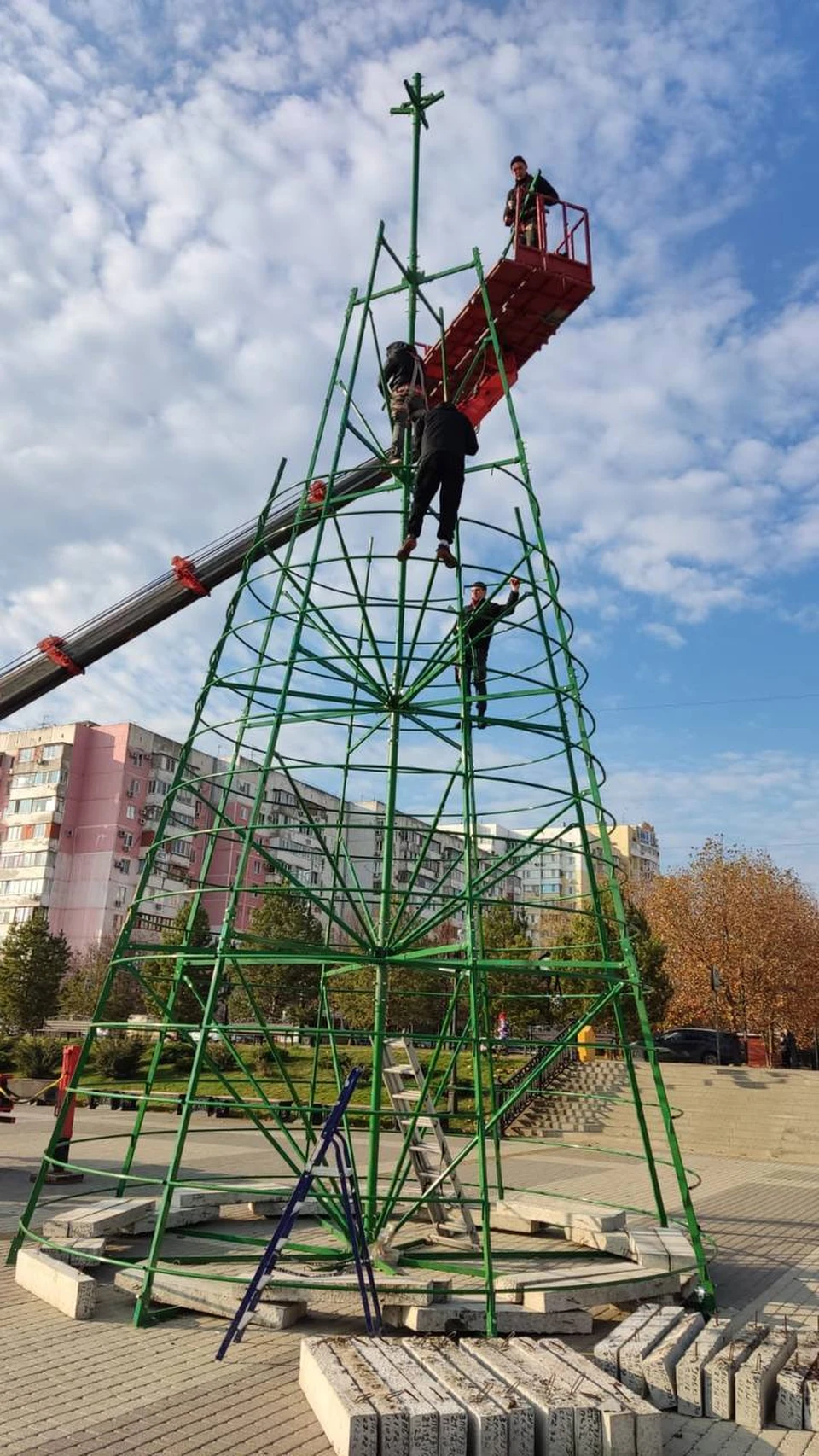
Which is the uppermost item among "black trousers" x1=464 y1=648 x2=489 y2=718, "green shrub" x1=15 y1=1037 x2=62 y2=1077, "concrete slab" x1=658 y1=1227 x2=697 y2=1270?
"black trousers" x1=464 y1=648 x2=489 y2=718

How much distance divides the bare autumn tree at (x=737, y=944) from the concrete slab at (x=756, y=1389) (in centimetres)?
3010

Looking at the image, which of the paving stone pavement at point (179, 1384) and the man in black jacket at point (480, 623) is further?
the man in black jacket at point (480, 623)

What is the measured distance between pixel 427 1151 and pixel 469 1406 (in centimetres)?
336

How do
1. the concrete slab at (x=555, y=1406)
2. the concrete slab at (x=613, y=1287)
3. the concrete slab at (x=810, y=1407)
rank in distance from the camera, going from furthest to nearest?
the concrete slab at (x=613, y=1287)
the concrete slab at (x=810, y=1407)
the concrete slab at (x=555, y=1406)

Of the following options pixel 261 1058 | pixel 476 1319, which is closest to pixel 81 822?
pixel 261 1058

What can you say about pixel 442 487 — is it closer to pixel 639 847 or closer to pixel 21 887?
pixel 21 887

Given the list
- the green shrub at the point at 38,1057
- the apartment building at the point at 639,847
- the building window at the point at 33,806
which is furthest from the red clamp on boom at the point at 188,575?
the apartment building at the point at 639,847

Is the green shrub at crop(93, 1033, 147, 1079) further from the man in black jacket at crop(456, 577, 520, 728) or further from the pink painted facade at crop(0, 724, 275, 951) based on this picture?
the pink painted facade at crop(0, 724, 275, 951)

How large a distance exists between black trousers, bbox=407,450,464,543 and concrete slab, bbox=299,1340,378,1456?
4.69m

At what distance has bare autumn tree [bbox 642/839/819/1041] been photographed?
3456 cm

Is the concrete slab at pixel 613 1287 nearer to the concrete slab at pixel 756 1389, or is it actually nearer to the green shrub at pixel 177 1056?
the concrete slab at pixel 756 1389

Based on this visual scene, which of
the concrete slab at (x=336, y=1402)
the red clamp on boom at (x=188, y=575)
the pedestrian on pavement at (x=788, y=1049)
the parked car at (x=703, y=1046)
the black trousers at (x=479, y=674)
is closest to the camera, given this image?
the concrete slab at (x=336, y=1402)

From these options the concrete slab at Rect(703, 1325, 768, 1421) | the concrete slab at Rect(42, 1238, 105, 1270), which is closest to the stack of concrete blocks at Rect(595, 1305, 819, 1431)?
the concrete slab at Rect(703, 1325, 768, 1421)

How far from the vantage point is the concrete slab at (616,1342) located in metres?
4.78
